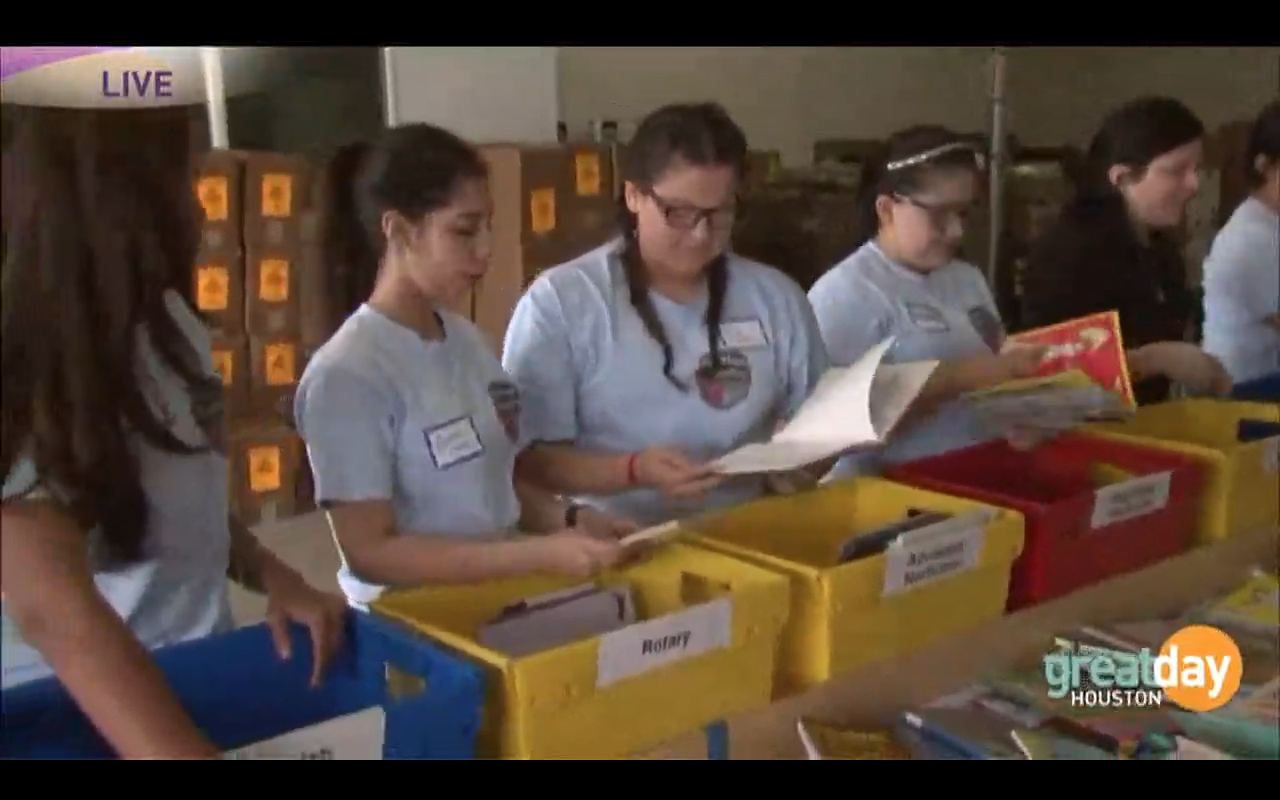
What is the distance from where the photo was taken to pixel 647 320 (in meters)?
1.25

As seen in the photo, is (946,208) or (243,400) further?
(946,208)

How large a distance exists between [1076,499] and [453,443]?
618 millimetres

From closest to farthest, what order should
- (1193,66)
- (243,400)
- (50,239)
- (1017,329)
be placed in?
1. (50,239)
2. (243,400)
3. (1193,66)
4. (1017,329)

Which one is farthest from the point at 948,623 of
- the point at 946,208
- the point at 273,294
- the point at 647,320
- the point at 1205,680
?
the point at 273,294

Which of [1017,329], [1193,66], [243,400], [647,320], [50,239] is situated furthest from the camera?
[1017,329]

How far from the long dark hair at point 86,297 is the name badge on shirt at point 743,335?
2.14 feet

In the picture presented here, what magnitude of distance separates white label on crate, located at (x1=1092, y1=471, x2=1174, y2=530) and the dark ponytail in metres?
0.76

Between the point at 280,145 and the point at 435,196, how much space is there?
154mm

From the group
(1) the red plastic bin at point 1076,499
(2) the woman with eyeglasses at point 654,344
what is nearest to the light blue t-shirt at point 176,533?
(2) the woman with eyeglasses at point 654,344

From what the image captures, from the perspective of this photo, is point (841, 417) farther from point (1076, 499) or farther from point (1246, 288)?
point (1246, 288)

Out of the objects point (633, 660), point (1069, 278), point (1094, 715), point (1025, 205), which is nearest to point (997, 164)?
point (1025, 205)

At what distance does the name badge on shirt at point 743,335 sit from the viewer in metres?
1.29

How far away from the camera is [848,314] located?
142cm
